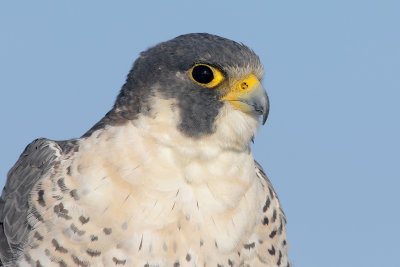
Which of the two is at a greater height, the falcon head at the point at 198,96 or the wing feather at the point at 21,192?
the falcon head at the point at 198,96

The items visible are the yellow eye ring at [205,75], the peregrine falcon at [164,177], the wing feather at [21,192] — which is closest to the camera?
the peregrine falcon at [164,177]

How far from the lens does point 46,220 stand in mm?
4699

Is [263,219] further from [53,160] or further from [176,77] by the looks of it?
[53,160]

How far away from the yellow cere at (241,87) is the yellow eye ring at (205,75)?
0.11 m

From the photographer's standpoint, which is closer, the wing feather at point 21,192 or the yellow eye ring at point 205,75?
the yellow eye ring at point 205,75

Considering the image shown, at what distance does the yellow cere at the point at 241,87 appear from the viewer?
4652 millimetres

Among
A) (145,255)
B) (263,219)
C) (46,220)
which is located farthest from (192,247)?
(46,220)

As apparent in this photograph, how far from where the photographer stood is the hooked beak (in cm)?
462

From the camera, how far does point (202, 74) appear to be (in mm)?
4684

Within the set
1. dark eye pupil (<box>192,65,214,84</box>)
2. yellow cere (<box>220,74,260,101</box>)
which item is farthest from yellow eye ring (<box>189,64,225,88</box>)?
yellow cere (<box>220,74,260,101</box>)

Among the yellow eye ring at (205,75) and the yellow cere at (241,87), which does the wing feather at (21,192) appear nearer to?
the yellow eye ring at (205,75)

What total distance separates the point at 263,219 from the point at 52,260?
1571mm

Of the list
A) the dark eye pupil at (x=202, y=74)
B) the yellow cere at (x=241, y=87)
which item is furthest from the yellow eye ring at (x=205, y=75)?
the yellow cere at (x=241, y=87)

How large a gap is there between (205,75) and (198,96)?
0.57ft
